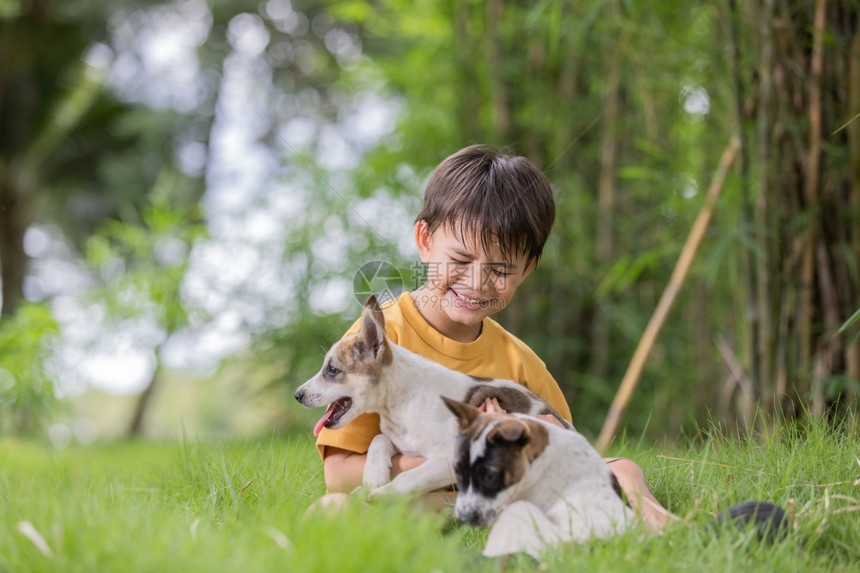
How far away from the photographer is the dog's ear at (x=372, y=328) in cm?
175

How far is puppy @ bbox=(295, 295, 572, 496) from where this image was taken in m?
1.76

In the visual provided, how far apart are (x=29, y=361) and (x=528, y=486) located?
4019 mm

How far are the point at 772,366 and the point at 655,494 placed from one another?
113 centimetres

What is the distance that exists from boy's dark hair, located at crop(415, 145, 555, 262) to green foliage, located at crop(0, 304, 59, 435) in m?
3.45

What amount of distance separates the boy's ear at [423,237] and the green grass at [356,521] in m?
0.61

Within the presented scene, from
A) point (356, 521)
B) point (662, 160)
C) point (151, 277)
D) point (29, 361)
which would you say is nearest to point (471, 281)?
point (356, 521)

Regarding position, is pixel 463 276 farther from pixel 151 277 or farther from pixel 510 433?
pixel 151 277

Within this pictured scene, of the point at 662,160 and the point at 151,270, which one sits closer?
the point at 662,160

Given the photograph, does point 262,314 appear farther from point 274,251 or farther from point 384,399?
point 384,399

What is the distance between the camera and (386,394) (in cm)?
179

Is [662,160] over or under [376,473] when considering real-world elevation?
over

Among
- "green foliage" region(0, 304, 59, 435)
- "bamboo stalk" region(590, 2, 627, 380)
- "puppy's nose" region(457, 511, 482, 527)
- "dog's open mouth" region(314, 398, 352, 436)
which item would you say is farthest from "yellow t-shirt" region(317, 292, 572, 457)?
"green foliage" region(0, 304, 59, 435)

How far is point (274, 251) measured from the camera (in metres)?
4.88

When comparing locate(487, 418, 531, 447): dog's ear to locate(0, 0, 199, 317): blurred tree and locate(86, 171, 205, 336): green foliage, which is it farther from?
locate(0, 0, 199, 317): blurred tree
